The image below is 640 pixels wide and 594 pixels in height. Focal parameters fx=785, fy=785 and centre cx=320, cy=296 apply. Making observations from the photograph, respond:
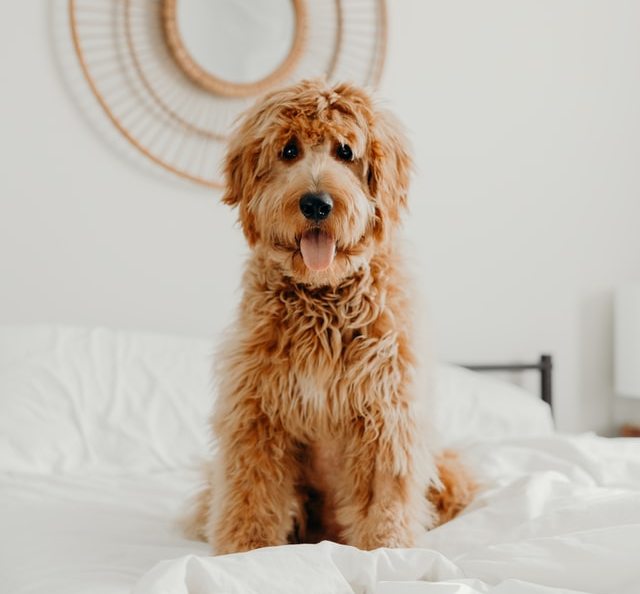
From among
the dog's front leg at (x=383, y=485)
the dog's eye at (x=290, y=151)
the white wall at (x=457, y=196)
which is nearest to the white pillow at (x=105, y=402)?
the white wall at (x=457, y=196)

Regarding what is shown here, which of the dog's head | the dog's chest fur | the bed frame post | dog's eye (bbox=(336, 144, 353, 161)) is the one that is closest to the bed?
the dog's chest fur

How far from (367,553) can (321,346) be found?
40cm

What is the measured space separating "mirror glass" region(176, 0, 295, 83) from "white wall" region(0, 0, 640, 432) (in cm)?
41

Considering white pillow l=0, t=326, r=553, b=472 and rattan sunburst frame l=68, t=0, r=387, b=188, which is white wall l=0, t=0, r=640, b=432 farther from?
white pillow l=0, t=326, r=553, b=472

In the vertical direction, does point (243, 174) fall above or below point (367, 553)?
above

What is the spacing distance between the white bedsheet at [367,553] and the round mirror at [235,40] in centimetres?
139

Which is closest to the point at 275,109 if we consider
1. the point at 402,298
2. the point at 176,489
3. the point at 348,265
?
the point at 348,265

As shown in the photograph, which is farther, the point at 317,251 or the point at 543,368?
the point at 543,368

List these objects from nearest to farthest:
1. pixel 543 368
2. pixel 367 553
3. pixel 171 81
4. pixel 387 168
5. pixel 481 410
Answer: pixel 367 553, pixel 387 168, pixel 481 410, pixel 171 81, pixel 543 368

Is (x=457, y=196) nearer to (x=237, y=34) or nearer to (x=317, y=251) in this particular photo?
(x=237, y=34)

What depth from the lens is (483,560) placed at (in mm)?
1223

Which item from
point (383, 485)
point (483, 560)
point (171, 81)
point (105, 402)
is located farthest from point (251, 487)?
point (171, 81)

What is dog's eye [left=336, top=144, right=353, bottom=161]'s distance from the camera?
55.0 inches

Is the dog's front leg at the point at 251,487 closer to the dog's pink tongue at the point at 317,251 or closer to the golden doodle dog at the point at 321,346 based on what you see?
the golden doodle dog at the point at 321,346
